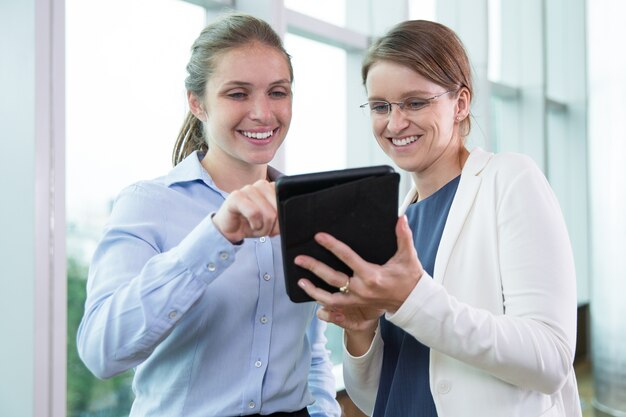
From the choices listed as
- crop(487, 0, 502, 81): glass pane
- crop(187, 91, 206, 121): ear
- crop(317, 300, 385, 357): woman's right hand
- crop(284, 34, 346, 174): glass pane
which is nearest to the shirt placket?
crop(317, 300, 385, 357): woman's right hand

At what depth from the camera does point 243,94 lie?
1.35 metres

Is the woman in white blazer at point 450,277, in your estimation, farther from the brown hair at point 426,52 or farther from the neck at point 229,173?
the neck at point 229,173

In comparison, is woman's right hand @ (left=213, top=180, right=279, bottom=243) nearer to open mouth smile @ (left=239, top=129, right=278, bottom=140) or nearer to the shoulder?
open mouth smile @ (left=239, top=129, right=278, bottom=140)

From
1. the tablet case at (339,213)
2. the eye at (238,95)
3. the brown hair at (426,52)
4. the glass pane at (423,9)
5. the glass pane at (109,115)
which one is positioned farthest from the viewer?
the glass pane at (423,9)

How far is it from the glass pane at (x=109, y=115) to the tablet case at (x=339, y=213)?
1.35m

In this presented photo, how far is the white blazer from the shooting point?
3.77 ft

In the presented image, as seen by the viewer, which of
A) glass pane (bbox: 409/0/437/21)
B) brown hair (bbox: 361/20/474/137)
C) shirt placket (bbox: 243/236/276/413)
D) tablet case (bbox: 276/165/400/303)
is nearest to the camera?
tablet case (bbox: 276/165/400/303)

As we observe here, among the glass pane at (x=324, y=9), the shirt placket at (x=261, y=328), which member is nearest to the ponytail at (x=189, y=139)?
the shirt placket at (x=261, y=328)

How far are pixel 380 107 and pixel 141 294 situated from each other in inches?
28.5

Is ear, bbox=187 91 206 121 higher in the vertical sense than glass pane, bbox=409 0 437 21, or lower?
lower

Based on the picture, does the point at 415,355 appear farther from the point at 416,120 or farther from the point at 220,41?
the point at 220,41

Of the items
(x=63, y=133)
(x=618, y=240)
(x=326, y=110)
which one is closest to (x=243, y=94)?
(x=63, y=133)

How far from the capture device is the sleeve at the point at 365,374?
1455 millimetres

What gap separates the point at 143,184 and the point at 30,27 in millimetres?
894
